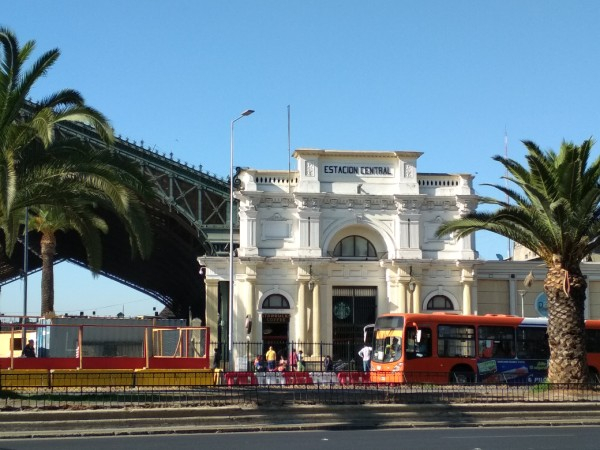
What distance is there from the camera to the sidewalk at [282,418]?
16.0 metres

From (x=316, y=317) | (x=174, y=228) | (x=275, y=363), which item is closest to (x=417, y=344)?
(x=275, y=363)

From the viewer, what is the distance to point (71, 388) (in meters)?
23.6

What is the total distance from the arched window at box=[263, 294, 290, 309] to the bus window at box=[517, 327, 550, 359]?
13613 millimetres

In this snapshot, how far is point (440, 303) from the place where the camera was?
45562mm

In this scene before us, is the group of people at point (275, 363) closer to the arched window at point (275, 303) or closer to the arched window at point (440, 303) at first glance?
the arched window at point (275, 303)

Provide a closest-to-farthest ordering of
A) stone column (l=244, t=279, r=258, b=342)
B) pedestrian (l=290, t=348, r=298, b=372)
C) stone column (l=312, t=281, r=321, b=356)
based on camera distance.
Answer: pedestrian (l=290, t=348, r=298, b=372) → stone column (l=312, t=281, r=321, b=356) → stone column (l=244, t=279, r=258, b=342)

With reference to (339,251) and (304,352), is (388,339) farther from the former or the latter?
(339,251)

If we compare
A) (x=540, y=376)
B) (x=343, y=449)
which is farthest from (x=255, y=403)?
(x=540, y=376)

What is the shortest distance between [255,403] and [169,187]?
28.8 m

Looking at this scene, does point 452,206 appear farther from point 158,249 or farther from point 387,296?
point 158,249

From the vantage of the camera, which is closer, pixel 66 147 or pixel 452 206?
pixel 66 147

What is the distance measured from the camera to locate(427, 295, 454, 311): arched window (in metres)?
45.5

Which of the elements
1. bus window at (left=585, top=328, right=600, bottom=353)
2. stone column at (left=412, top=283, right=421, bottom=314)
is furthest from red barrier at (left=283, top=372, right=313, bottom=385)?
stone column at (left=412, top=283, right=421, bottom=314)

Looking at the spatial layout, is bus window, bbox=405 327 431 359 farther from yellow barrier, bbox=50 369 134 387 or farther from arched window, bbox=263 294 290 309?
arched window, bbox=263 294 290 309
